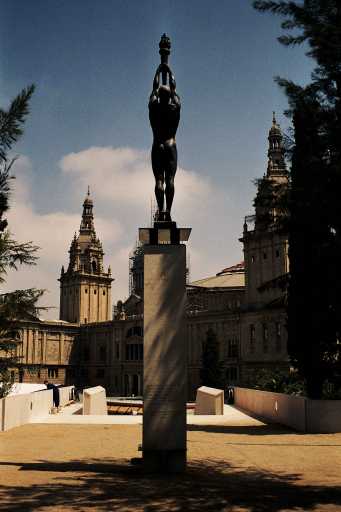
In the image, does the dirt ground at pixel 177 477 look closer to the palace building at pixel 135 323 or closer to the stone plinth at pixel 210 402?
the stone plinth at pixel 210 402

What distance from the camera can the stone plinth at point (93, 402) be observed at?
2858cm

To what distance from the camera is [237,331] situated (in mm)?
72500

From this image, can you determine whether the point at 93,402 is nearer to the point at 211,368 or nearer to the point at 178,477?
the point at 178,477

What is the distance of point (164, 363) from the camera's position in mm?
11617

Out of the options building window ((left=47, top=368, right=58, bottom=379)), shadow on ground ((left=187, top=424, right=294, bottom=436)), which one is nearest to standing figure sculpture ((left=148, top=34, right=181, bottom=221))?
shadow on ground ((left=187, top=424, right=294, bottom=436))

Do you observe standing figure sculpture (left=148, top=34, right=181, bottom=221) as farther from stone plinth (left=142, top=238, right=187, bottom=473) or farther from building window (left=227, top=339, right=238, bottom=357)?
building window (left=227, top=339, right=238, bottom=357)

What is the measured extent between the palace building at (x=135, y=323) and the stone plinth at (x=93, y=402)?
2512 centimetres

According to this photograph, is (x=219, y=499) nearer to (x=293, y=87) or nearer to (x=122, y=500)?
(x=122, y=500)

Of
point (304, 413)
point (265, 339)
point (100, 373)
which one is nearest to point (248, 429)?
point (304, 413)

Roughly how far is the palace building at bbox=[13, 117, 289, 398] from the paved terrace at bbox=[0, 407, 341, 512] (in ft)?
122

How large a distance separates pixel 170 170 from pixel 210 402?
1722cm

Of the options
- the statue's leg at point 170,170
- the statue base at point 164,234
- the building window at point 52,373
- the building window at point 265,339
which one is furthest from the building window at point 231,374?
the statue base at point 164,234

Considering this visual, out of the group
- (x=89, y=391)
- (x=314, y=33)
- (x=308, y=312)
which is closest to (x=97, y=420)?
(x=89, y=391)

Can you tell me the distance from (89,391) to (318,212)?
22.0m
